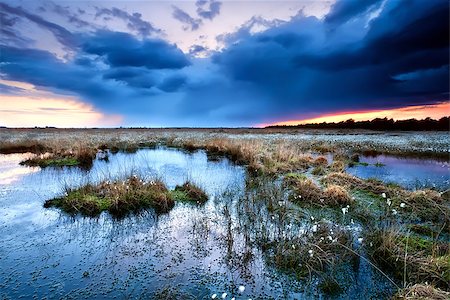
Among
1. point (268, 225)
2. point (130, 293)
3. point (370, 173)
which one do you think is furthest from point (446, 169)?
point (130, 293)

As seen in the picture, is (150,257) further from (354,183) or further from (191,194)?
(354,183)

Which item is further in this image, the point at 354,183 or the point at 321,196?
the point at 354,183

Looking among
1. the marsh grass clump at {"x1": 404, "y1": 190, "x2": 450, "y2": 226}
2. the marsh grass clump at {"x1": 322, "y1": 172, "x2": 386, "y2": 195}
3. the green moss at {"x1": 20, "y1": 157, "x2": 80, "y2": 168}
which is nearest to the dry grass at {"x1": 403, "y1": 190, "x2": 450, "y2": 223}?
the marsh grass clump at {"x1": 404, "y1": 190, "x2": 450, "y2": 226}

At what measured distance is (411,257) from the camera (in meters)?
Result: 6.30

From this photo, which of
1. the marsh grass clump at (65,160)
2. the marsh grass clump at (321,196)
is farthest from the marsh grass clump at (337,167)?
the marsh grass clump at (65,160)

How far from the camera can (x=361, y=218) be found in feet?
30.8

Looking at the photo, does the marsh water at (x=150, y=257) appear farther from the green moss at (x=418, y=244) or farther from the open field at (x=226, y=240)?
the green moss at (x=418, y=244)

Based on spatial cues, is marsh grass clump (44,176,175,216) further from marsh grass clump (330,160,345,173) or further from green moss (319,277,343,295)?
marsh grass clump (330,160,345,173)

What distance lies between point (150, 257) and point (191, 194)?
5.14 meters

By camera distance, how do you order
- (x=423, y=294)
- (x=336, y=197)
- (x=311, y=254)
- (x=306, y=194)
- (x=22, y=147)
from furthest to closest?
(x=22, y=147) < (x=306, y=194) < (x=336, y=197) < (x=311, y=254) < (x=423, y=294)

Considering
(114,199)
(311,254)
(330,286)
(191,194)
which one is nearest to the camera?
(330,286)

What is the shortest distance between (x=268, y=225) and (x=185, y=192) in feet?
15.1

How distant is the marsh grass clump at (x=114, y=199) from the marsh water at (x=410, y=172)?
10.4m

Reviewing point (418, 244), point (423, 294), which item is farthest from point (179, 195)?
point (423, 294)
